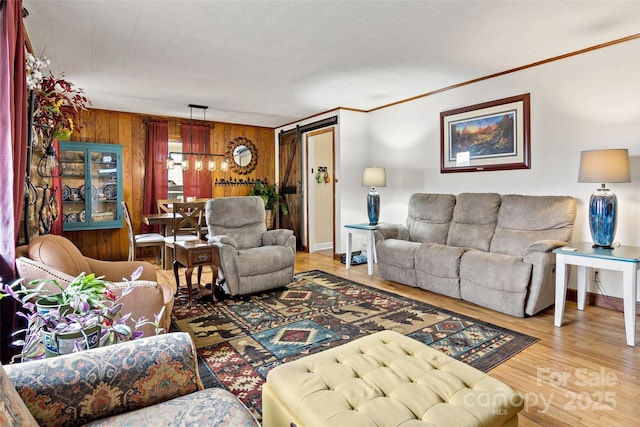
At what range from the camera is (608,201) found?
9.86 feet

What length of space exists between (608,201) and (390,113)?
3.15 metres

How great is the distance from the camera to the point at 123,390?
1.16m

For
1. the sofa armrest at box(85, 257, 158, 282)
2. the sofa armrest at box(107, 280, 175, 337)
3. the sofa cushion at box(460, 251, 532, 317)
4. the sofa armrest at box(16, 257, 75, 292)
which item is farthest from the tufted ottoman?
the sofa cushion at box(460, 251, 532, 317)

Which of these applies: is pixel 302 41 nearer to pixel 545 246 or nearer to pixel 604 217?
pixel 545 246

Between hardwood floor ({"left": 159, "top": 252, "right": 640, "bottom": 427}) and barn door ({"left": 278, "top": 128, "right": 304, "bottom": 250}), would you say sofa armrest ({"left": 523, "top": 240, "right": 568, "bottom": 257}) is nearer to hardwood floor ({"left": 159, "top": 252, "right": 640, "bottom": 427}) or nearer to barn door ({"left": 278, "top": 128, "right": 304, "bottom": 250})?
hardwood floor ({"left": 159, "top": 252, "right": 640, "bottom": 427})

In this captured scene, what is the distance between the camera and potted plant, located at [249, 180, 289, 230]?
690 cm

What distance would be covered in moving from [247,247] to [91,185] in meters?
2.97

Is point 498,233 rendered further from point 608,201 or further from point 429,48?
point 429,48

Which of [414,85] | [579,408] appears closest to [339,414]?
[579,408]

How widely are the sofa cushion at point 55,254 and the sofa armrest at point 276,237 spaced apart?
2115 mm

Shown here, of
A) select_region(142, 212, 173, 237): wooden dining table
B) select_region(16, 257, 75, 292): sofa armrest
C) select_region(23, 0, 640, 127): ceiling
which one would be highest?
select_region(23, 0, 640, 127): ceiling

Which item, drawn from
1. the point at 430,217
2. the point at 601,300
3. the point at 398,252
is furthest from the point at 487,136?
the point at 601,300

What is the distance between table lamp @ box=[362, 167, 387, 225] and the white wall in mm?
400

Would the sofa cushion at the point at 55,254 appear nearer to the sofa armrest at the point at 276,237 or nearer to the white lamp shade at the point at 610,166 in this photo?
the sofa armrest at the point at 276,237
